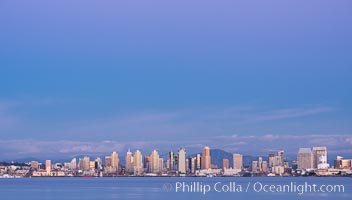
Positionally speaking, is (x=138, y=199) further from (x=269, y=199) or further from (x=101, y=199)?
(x=269, y=199)

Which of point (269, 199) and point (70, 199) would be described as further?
point (70, 199)

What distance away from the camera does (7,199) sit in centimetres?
7294

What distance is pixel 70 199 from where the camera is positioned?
72562 millimetres

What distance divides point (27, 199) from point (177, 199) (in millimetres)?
16131

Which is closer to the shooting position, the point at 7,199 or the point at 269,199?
the point at 269,199

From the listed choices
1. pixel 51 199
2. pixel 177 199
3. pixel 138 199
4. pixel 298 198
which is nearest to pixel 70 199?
pixel 51 199

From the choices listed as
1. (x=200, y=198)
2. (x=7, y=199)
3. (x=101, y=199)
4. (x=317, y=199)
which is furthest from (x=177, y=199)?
(x=7, y=199)

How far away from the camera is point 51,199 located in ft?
242

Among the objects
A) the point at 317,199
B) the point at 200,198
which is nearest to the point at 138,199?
the point at 200,198

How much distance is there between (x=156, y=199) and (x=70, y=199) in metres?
9.18

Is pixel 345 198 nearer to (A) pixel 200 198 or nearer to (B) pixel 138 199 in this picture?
(A) pixel 200 198

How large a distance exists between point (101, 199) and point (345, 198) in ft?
81.8

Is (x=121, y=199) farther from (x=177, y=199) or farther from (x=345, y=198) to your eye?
(x=345, y=198)

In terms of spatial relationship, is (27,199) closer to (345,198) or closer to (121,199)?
(121,199)
